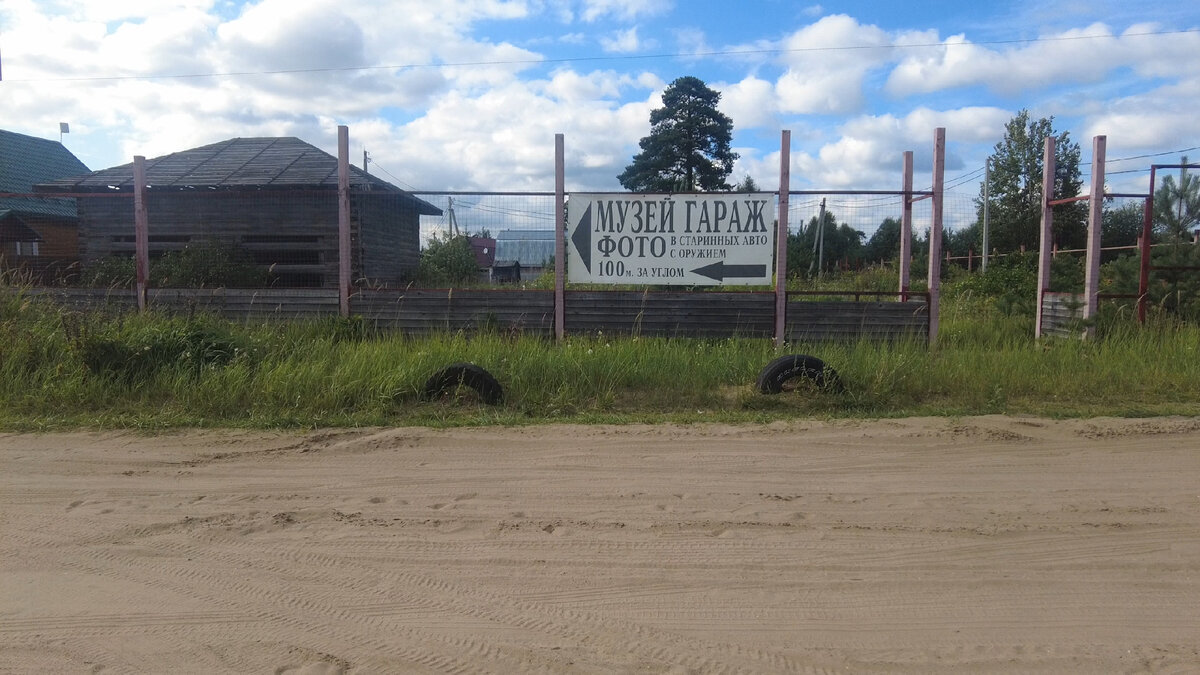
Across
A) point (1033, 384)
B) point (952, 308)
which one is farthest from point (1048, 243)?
point (1033, 384)

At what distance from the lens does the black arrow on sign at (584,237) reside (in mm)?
10227


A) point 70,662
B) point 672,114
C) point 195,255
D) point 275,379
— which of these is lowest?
point 70,662

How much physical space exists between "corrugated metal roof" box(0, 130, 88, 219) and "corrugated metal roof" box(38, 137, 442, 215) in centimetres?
→ 767

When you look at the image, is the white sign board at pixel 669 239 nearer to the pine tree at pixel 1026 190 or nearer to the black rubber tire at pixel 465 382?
the black rubber tire at pixel 465 382

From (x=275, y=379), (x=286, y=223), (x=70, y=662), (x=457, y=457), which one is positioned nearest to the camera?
(x=70, y=662)

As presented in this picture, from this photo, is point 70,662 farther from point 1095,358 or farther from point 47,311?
point 1095,358

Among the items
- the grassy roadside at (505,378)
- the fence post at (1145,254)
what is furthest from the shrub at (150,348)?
the fence post at (1145,254)

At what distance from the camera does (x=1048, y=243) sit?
11.2m

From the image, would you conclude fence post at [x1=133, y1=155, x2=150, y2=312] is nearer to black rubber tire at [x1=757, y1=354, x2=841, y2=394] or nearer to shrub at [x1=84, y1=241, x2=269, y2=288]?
shrub at [x1=84, y1=241, x2=269, y2=288]

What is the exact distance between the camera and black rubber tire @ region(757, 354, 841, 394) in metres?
7.86

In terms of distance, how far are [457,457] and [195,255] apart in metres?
8.34

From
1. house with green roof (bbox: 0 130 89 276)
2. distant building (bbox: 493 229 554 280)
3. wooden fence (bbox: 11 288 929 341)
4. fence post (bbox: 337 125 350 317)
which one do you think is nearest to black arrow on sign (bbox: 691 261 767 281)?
wooden fence (bbox: 11 288 929 341)

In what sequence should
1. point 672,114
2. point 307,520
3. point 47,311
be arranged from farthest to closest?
point 672,114 < point 47,311 < point 307,520

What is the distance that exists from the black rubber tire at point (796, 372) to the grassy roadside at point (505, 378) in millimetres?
128
